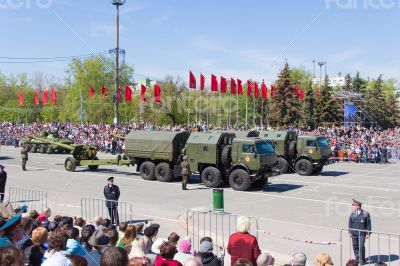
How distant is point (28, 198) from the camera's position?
1702cm

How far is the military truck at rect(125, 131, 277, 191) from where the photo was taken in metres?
19.2

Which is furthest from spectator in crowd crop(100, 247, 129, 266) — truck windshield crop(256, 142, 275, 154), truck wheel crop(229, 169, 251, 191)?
truck windshield crop(256, 142, 275, 154)

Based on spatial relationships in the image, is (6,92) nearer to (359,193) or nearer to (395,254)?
(359,193)

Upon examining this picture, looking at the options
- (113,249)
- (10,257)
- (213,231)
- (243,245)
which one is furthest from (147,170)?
(10,257)

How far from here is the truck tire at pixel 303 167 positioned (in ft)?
80.7

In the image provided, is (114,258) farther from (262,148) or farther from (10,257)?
(262,148)

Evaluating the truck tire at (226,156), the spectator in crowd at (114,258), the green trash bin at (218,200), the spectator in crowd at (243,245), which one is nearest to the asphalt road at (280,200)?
the green trash bin at (218,200)

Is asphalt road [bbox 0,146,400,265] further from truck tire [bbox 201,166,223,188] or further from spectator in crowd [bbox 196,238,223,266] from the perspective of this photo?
spectator in crowd [bbox 196,238,223,266]

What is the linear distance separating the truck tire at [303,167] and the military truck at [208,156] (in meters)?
4.87

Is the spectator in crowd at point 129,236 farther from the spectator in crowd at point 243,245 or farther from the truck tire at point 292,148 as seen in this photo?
the truck tire at point 292,148

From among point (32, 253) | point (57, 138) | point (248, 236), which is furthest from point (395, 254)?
point (57, 138)

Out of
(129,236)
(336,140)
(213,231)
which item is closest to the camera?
(129,236)

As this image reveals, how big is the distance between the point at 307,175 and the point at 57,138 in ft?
65.6

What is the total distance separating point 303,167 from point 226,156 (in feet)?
22.0
